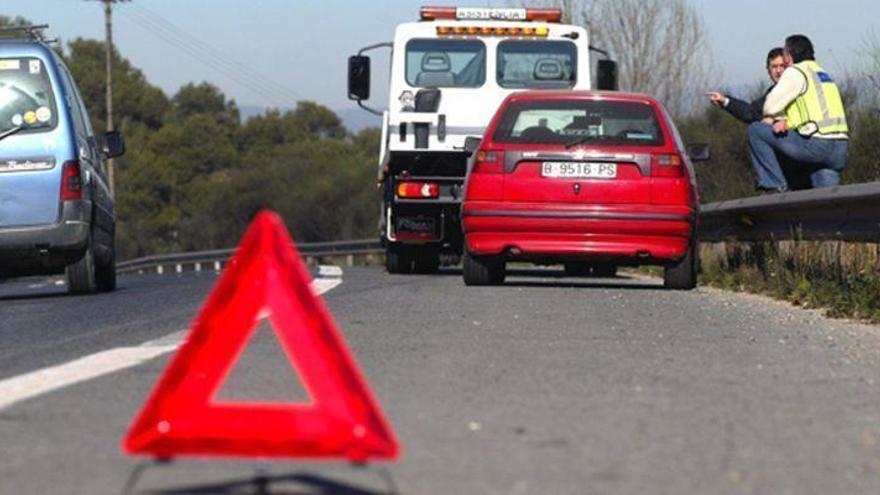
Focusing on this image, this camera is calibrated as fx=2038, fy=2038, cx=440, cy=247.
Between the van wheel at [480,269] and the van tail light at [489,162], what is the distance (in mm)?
704

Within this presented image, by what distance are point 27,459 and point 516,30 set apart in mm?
16711

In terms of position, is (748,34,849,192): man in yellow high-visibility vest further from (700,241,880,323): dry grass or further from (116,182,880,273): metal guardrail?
(700,241,880,323): dry grass

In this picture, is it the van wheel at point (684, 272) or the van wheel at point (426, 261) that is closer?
the van wheel at point (684, 272)

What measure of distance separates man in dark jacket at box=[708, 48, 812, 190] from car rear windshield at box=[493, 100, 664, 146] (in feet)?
5.73

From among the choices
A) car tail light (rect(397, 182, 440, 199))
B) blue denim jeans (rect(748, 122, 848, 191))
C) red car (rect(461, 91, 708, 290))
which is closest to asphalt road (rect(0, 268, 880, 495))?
red car (rect(461, 91, 708, 290))

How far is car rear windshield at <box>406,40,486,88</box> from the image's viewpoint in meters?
21.9

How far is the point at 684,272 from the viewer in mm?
16031

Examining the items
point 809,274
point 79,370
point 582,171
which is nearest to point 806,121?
point 809,274

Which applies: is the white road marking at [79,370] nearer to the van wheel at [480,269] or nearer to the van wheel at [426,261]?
the van wheel at [480,269]

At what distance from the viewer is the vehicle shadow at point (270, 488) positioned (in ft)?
16.7

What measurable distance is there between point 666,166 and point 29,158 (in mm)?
4926

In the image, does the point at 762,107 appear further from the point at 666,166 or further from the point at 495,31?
the point at 495,31

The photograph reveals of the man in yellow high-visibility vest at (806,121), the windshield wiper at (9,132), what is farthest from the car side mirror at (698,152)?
the windshield wiper at (9,132)

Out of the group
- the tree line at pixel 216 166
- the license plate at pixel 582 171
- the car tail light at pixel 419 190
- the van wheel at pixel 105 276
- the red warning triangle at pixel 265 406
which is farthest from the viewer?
the tree line at pixel 216 166
